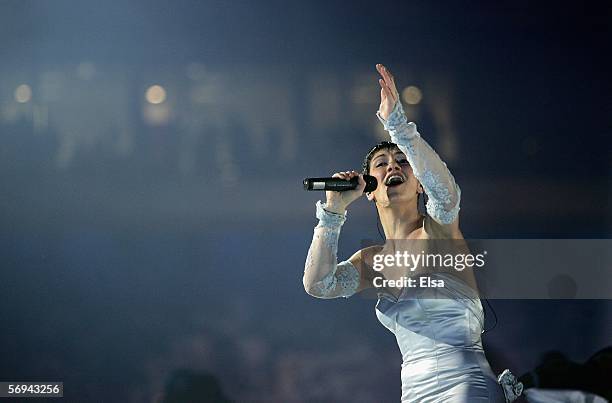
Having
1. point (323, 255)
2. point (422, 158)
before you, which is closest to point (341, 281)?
point (323, 255)

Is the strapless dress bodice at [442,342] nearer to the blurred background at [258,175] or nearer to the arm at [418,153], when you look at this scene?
the arm at [418,153]

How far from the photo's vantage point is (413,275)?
2.91 meters

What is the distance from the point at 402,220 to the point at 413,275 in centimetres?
23

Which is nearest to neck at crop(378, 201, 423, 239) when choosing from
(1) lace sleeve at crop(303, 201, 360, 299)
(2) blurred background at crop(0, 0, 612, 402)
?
(1) lace sleeve at crop(303, 201, 360, 299)

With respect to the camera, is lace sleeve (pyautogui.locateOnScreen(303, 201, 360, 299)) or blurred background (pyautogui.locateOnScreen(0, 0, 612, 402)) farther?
blurred background (pyautogui.locateOnScreen(0, 0, 612, 402))

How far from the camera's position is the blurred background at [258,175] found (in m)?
Answer: 3.56

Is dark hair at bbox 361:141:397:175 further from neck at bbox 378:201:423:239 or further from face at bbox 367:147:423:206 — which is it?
neck at bbox 378:201:423:239

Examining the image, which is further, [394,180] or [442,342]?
[394,180]

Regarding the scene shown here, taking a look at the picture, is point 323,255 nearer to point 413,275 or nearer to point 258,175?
point 413,275

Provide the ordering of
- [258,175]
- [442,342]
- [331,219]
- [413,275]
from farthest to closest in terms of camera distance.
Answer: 1. [258,175]
2. [413,275]
3. [331,219]
4. [442,342]

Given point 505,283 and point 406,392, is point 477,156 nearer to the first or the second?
point 505,283

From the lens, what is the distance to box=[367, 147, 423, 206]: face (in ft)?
9.79

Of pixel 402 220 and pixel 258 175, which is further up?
pixel 258 175

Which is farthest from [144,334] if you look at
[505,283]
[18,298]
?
[505,283]
